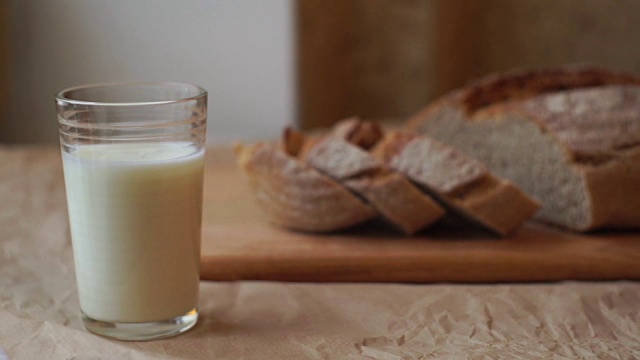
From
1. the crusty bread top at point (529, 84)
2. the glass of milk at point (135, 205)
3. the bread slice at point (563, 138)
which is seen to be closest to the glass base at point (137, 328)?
the glass of milk at point (135, 205)

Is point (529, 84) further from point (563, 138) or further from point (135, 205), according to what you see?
point (135, 205)

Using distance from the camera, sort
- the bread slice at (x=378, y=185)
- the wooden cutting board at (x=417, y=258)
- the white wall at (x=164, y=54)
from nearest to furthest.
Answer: the wooden cutting board at (x=417, y=258) < the bread slice at (x=378, y=185) < the white wall at (x=164, y=54)

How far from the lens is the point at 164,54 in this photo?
4273 millimetres

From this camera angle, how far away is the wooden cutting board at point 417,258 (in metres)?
1.89

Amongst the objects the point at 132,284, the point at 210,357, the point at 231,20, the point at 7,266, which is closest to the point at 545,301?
the point at 210,357

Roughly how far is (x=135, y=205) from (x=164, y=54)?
298cm

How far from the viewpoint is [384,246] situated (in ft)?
6.59

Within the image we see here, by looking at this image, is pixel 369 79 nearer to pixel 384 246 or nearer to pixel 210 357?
pixel 384 246

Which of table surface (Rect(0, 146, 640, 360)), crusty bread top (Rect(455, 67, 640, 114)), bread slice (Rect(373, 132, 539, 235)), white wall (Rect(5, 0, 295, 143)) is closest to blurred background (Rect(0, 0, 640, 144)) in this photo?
white wall (Rect(5, 0, 295, 143))

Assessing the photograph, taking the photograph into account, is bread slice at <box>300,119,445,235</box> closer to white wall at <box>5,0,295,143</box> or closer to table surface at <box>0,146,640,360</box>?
table surface at <box>0,146,640,360</box>

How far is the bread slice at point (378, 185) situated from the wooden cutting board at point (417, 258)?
0.06m

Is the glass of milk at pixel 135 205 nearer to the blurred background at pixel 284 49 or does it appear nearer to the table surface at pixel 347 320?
the table surface at pixel 347 320

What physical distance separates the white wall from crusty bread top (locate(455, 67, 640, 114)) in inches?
73.7

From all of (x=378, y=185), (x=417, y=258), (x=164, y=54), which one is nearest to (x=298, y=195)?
(x=378, y=185)
